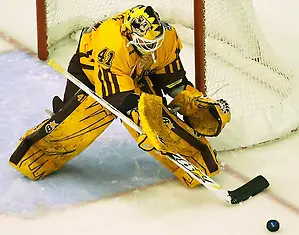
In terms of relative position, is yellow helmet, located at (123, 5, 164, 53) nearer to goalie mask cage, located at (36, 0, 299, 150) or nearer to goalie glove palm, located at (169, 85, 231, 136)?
goalie glove palm, located at (169, 85, 231, 136)

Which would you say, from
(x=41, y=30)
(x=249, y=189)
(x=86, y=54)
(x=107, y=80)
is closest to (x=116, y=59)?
(x=107, y=80)

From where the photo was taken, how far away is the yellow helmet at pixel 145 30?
2357mm

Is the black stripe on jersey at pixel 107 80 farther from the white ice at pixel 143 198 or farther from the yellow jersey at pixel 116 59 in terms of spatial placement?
the white ice at pixel 143 198

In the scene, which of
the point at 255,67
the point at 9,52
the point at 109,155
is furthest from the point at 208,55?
the point at 9,52

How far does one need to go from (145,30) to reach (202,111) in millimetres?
377

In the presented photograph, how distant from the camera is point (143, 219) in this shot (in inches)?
95.4

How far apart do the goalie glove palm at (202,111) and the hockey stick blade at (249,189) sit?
0.65ft

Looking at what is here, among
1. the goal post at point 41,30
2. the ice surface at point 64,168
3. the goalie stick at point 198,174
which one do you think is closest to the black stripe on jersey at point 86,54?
the goalie stick at point 198,174

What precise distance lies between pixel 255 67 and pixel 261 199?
835 mm

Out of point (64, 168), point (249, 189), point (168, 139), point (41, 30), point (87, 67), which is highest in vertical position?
point (87, 67)

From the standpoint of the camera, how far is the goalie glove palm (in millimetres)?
2549

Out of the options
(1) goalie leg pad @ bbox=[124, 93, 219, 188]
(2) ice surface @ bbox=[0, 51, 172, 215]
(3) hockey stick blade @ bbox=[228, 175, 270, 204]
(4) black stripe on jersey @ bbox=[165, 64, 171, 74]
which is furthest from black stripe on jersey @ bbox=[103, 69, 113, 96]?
(3) hockey stick blade @ bbox=[228, 175, 270, 204]

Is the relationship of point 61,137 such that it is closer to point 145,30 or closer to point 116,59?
point 116,59

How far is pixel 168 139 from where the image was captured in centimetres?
246
